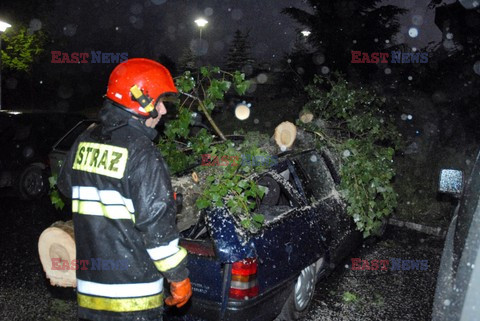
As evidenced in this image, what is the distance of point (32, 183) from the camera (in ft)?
27.3

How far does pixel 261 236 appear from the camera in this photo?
10.9 feet

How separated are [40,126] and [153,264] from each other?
7.32 m

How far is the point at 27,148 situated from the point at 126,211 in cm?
707

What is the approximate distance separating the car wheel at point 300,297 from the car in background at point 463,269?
74.7 inches

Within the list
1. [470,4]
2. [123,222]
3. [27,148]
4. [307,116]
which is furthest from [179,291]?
[470,4]

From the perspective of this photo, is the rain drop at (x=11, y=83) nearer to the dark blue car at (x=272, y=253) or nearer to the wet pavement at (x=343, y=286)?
the wet pavement at (x=343, y=286)

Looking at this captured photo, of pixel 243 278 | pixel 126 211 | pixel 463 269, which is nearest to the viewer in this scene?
pixel 463 269

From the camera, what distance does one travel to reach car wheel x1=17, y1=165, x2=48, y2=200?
812cm

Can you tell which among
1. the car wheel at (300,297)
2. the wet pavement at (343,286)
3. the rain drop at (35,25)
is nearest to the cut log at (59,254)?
the wet pavement at (343,286)

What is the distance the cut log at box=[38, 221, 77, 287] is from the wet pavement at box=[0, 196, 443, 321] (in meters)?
0.12

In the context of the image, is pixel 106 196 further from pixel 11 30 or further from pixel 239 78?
pixel 11 30

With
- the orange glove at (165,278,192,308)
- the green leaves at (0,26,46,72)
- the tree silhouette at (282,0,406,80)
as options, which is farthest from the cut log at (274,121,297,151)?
the green leaves at (0,26,46,72)

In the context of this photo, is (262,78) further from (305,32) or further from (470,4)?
A: (470,4)

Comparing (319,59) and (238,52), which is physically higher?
(238,52)
